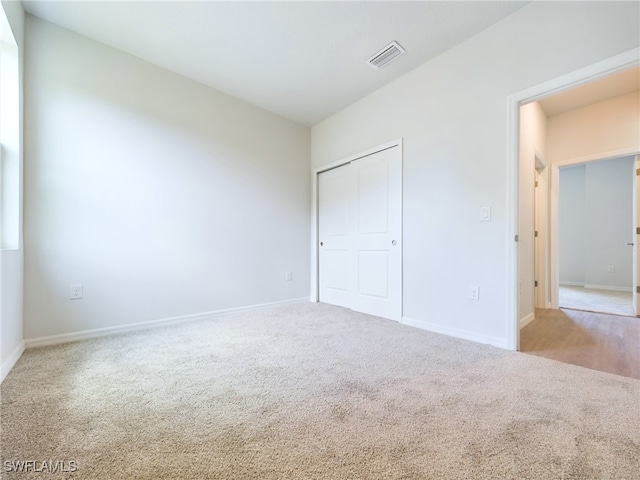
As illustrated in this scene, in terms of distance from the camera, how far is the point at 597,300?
13.0 ft

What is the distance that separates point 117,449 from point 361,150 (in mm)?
3110

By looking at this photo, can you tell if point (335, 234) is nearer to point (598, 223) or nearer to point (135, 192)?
point (135, 192)

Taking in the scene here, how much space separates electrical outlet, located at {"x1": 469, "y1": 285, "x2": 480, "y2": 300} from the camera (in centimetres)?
222

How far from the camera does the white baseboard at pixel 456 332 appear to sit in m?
2.08

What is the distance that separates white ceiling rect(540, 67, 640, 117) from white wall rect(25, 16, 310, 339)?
3285mm

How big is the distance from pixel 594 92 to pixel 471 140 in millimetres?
1957

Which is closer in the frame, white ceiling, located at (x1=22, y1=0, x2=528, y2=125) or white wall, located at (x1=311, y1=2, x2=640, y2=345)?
white wall, located at (x1=311, y1=2, x2=640, y2=345)

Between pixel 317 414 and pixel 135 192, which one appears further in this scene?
pixel 135 192

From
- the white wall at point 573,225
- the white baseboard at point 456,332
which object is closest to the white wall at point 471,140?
the white baseboard at point 456,332

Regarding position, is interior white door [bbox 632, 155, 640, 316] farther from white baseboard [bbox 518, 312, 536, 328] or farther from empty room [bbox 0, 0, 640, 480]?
white baseboard [bbox 518, 312, 536, 328]

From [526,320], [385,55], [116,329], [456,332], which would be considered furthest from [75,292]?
[526,320]

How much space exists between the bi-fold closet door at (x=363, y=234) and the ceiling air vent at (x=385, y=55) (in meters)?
0.78

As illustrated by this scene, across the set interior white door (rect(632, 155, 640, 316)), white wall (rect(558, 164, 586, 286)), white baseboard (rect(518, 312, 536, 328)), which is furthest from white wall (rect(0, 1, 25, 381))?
white wall (rect(558, 164, 586, 286))

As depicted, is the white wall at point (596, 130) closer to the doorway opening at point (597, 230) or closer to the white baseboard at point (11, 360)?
the doorway opening at point (597, 230)
